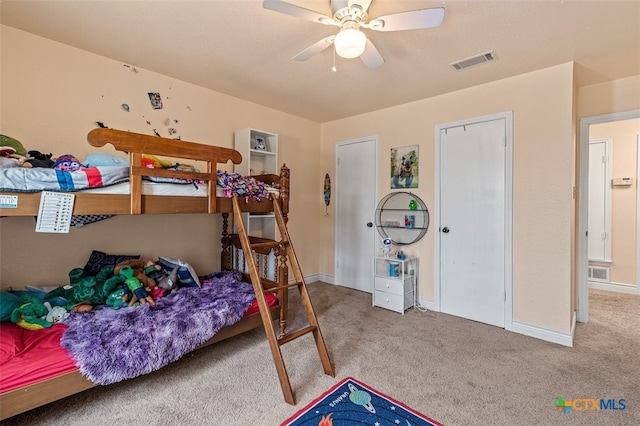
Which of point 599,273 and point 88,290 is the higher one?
point 88,290

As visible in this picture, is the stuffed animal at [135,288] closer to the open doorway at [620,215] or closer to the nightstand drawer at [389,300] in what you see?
the nightstand drawer at [389,300]

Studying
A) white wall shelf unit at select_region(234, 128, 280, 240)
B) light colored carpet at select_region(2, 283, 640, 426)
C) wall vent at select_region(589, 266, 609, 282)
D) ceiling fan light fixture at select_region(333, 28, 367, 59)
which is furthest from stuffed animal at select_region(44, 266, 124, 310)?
wall vent at select_region(589, 266, 609, 282)

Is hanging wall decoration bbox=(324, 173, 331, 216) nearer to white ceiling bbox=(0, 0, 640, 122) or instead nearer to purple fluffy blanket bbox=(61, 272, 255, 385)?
white ceiling bbox=(0, 0, 640, 122)

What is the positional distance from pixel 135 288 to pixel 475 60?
11.4ft

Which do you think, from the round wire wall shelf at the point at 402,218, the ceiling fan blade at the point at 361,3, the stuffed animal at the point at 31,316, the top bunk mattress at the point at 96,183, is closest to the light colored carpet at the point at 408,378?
the stuffed animal at the point at 31,316

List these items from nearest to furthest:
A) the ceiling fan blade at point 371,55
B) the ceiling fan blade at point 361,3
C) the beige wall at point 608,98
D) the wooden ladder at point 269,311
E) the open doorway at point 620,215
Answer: the ceiling fan blade at point 361,3 < the wooden ladder at point 269,311 < the ceiling fan blade at point 371,55 < the beige wall at point 608,98 < the open doorway at point 620,215

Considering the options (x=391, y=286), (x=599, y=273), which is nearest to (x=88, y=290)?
(x=391, y=286)

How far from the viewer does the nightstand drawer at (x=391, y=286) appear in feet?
10.9

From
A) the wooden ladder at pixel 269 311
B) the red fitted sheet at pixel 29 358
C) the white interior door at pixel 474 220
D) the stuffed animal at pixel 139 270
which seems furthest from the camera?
the white interior door at pixel 474 220

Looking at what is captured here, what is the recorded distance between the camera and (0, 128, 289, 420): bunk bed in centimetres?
150

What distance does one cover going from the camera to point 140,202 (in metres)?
1.82

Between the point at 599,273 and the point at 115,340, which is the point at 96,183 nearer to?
the point at 115,340

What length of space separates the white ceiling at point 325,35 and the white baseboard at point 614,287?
302 centimetres

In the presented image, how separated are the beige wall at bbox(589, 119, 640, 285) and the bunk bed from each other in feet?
15.8
